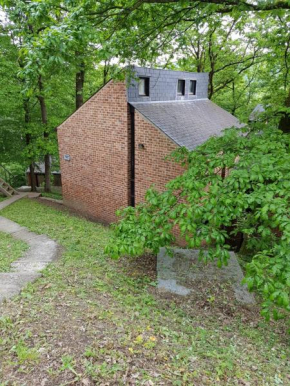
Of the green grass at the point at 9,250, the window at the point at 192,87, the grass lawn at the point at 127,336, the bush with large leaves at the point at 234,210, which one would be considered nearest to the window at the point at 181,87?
the window at the point at 192,87

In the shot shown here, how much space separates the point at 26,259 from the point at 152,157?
4.41 m

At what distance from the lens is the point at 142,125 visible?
323 inches

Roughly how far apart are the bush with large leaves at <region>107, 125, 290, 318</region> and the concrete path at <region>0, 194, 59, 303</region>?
165cm

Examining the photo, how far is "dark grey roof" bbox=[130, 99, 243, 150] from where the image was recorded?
8.09 m

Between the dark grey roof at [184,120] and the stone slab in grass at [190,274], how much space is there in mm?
3152

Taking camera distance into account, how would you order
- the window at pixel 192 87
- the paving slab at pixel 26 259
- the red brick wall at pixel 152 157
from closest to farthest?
1. the paving slab at pixel 26 259
2. the red brick wall at pixel 152 157
3. the window at pixel 192 87

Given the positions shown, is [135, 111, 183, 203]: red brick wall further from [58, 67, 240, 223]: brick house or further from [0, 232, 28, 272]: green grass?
[0, 232, 28, 272]: green grass

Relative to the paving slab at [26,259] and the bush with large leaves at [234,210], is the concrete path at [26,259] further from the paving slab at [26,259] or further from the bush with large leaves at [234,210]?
the bush with large leaves at [234,210]

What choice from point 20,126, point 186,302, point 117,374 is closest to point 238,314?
point 186,302

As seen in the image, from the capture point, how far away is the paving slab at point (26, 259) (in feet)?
14.3

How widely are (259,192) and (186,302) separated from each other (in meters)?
2.33

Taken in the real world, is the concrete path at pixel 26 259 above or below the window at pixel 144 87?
below

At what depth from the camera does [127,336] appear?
343 centimetres

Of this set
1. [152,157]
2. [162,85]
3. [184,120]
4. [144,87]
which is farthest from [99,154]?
[162,85]
